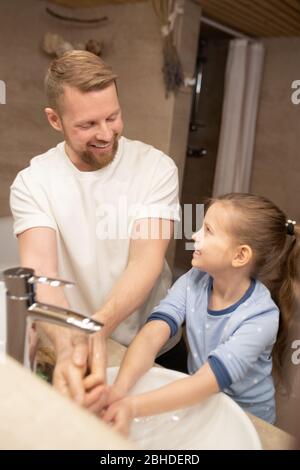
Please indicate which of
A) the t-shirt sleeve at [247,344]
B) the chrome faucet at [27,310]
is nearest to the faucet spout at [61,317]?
the chrome faucet at [27,310]

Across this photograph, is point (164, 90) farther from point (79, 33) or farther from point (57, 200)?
point (57, 200)

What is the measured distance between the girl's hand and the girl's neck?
21cm

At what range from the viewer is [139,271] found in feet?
2.68

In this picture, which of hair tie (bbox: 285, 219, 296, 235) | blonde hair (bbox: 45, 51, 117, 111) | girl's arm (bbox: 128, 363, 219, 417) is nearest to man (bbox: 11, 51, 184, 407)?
blonde hair (bbox: 45, 51, 117, 111)

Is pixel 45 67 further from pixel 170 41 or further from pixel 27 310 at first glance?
pixel 27 310

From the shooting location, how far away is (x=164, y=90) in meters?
1.12

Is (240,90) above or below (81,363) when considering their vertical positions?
above

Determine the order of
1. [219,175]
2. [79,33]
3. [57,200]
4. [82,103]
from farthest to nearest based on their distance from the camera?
[219,175] < [79,33] < [57,200] < [82,103]

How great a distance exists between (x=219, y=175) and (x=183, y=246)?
25.4 inches

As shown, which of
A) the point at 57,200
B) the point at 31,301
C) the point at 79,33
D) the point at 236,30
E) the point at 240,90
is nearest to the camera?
the point at 31,301

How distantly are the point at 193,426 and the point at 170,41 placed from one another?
0.88 m

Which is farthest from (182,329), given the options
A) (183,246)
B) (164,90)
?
(164,90)

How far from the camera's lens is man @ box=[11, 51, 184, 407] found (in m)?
0.73

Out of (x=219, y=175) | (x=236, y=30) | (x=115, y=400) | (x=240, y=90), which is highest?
(x=236, y=30)
